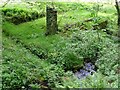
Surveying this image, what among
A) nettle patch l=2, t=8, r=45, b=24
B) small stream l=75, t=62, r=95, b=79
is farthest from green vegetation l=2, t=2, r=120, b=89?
small stream l=75, t=62, r=95, b=79

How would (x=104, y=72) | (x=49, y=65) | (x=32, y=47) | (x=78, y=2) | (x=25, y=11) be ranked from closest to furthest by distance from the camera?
(x=104, y=72)
(x=49, y=65)
(x=32, y=47)
(x=25, y=11)
(x=78, y=2)

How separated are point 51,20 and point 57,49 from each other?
4.05ft

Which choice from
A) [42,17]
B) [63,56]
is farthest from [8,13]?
[63,56]

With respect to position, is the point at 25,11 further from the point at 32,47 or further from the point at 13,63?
the point at 13,63

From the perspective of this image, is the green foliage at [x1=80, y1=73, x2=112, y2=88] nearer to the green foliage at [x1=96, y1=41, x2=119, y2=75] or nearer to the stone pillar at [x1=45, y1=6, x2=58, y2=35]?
the green foliage at [x1=96, y1=41, x2=119, y2=75]

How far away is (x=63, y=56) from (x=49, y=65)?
624 millimetres

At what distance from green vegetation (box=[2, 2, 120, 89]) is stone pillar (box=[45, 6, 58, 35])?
19cm

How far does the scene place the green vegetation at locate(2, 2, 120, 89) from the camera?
23.3ft

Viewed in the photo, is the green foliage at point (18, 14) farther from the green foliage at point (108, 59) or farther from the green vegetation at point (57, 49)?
the green foliage at point (108, 59)

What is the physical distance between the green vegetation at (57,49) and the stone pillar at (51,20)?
0.62 feet

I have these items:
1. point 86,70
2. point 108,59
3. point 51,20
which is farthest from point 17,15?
point 108,59

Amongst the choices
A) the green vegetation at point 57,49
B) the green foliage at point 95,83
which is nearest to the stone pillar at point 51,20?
the green vegetation at point 57,49

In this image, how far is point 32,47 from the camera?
9.44 meters

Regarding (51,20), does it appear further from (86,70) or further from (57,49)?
(86,70)
